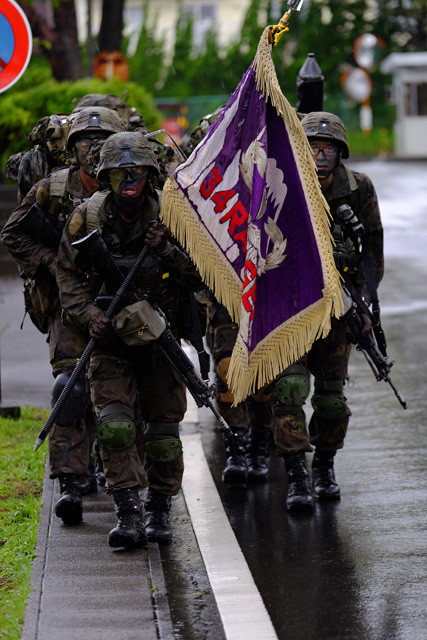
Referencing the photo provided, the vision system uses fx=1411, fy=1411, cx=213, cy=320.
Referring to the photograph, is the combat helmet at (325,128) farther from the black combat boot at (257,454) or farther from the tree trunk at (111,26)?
the tree trunk at (111,26)

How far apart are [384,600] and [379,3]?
4435cm

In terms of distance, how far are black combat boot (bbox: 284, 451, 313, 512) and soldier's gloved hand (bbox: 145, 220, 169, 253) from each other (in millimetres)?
1383

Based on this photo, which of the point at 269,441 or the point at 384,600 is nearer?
the point at 384,600

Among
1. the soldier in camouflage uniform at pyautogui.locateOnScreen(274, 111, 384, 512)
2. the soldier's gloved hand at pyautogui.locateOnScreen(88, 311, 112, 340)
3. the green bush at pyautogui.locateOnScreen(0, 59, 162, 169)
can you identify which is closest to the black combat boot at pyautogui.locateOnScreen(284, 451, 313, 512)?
the soldier in camouflage uniform at pyautogui.locateOnScreen(274, 111, 384, 512)

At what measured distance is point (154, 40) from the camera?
49250 mm

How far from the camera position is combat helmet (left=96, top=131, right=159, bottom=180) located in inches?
243

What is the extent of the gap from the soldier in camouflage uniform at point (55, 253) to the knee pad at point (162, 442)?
0.50 meters

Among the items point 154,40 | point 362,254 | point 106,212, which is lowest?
point 154,40

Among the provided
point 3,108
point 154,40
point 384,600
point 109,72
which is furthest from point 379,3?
point 384,600

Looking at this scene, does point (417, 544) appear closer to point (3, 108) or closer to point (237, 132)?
point (237, 132)

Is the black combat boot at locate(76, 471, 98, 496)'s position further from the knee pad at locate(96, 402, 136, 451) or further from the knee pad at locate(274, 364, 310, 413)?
the knee pad at locate(274, 364, 310, 413)

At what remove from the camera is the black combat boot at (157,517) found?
6320mm

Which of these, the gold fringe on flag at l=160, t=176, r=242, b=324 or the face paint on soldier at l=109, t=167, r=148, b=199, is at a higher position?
the face paint on soldier at l=109, t=167, r=148, b=199

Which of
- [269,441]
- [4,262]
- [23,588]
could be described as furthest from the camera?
[4,262]
